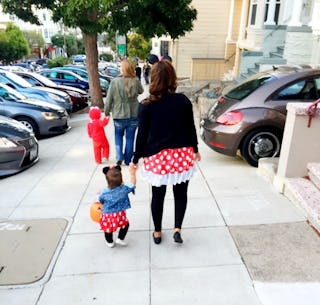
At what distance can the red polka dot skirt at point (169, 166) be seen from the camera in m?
2.89

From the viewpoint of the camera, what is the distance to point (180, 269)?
287 cm

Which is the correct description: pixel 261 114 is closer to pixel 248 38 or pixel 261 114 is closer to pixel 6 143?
pixel 6 143

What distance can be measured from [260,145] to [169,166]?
9.55 ft

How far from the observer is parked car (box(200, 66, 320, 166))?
519 cm

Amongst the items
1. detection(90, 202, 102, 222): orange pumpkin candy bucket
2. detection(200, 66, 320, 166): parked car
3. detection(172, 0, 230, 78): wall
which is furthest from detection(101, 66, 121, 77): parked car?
detection(90, 202, 102, 222): orange pumpkin candy bucket

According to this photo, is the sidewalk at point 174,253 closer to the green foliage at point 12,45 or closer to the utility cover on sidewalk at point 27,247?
the utility cover on sidewalk at point 27,247

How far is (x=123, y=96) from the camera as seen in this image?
5215 millimetres

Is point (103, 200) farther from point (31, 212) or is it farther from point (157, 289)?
point (31, 212)

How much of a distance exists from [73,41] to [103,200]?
266 ft

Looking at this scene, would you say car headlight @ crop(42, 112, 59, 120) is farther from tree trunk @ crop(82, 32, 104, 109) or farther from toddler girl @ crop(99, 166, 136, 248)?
toddler girl @ crop(99, 166, 136, 248)

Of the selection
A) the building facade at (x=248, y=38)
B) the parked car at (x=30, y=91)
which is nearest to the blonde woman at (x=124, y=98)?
the parked car at (x=30, y=91)

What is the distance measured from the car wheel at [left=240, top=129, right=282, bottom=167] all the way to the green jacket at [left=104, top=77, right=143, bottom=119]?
1.87 metres

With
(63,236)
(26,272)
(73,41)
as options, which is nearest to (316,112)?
(63,236)

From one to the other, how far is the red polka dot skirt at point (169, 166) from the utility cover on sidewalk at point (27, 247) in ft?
4.10
